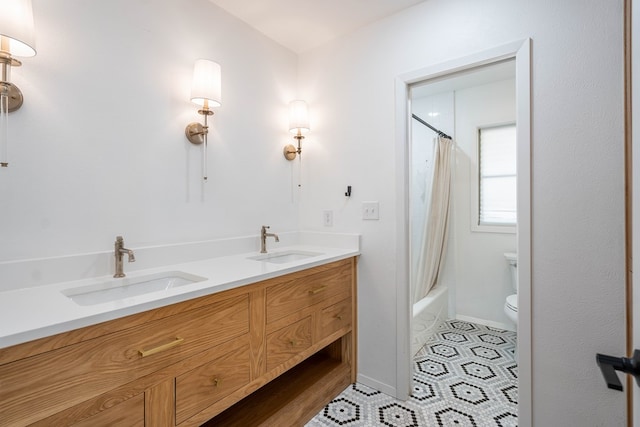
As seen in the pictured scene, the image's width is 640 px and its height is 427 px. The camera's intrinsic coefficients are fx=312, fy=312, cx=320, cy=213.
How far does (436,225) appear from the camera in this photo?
2.82 meters

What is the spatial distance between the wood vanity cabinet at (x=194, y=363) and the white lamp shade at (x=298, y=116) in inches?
38.4

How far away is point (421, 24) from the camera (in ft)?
5.83

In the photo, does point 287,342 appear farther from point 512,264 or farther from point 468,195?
point 468,195

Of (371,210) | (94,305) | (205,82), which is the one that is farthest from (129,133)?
(371,210)

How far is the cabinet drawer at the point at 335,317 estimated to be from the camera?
68.8 inches

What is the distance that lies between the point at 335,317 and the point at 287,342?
429mm

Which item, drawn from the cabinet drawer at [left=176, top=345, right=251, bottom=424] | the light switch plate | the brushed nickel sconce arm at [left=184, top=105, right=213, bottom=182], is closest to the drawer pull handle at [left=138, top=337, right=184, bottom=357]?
the cabinet drawer at [left=176, top=345, right=251, bottom=424]

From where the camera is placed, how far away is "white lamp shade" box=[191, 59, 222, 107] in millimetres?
1576

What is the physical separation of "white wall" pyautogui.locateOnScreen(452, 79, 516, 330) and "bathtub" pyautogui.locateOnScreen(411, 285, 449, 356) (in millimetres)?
221

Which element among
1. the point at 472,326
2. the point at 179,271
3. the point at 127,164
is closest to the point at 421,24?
the point at 127,164

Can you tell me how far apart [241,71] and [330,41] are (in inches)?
26.6

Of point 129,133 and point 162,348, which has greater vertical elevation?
point 129,133

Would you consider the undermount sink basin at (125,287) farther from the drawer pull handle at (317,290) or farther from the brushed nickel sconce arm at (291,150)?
the brushed nickel sconce arm at (291,150)

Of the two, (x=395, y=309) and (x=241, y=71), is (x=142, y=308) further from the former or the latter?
(x=241, y=71)
